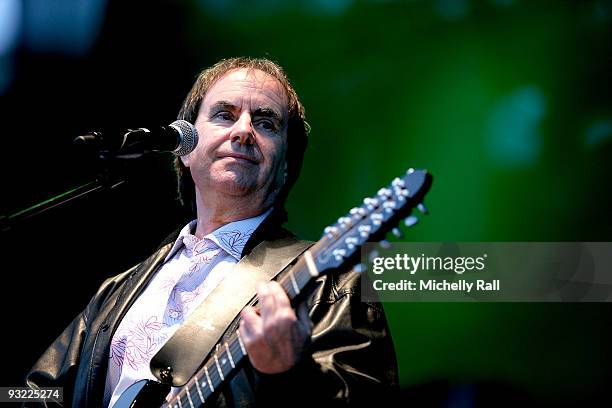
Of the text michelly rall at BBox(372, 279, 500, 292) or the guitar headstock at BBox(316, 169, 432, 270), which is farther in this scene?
the text michelly rall at BBox(372, 279, 500, 292)

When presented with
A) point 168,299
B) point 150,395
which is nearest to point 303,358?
point 150,395

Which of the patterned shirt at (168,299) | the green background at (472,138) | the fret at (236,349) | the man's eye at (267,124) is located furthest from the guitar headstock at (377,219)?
the green background at (472,138)

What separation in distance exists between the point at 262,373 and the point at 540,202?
150cm

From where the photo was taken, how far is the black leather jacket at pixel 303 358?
153cm

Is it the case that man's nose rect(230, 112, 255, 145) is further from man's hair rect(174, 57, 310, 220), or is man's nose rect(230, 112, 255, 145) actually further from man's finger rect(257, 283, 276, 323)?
man's finger rect(257, 283, 276, 323)

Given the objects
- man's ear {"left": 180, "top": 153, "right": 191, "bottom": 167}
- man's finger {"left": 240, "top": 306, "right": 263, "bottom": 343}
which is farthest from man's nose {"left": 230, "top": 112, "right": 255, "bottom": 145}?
man's finger {"left": 240, "top": 306, "right": 263, "bottom": 343}

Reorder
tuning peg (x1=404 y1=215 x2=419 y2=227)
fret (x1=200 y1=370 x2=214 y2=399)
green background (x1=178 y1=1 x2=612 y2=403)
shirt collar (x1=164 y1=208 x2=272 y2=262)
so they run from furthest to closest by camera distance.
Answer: green background (x1=178 y1=1 x2=612 y2=403) → shirt collar (x1=164 y1=208 x2=272 y2=262) → fret (x1=200 y1=370 x2=214 y2=399) → tuning peg (x1=404 y1=215 x2=419 y2=227)

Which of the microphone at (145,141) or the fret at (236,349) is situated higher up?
the microphone at (145,141)

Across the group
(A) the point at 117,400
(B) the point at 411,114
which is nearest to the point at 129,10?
(B) the point at 411,114

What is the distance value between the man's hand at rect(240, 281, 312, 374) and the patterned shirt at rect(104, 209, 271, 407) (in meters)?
0.56

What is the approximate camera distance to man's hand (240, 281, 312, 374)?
1439 millimetres

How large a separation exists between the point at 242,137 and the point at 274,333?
38.1 inches

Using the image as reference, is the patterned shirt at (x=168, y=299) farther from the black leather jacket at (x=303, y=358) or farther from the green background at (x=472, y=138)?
the green background at (x=472, y=138)

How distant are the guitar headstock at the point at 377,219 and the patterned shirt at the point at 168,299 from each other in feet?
2.17
